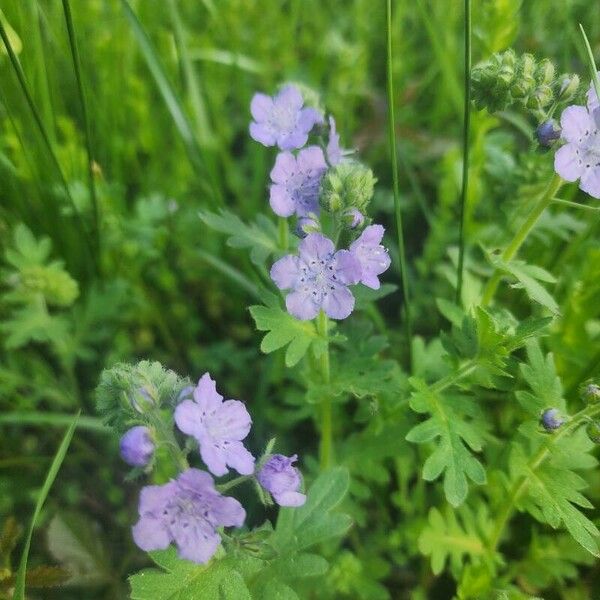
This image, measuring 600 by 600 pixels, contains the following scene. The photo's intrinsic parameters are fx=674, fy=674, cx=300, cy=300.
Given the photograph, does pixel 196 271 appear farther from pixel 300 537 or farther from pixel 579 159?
pixel 579 159

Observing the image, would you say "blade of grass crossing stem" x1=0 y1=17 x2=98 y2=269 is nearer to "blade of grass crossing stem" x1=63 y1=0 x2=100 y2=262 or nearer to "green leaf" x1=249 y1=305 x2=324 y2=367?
"blade of grass crossing stem" x1=63 y1=0 x2=100 y2=262

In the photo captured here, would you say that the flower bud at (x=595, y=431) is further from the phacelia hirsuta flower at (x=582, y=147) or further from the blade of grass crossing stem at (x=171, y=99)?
the blade of grass crossing stem at (x=171, y=99)

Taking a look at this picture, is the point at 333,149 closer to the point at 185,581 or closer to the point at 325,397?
the point at 325,397

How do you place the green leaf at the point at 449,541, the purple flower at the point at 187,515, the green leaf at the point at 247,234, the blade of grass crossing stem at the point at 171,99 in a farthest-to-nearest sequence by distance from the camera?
the blade of grass crossing stem at the point at 171,99 → the green leaf at the point at 449,541 → the green leaf at the point at 247,234 → the purple flower at the point at 187,515

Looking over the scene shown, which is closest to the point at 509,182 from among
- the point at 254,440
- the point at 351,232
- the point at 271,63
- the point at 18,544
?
the point at 351,232

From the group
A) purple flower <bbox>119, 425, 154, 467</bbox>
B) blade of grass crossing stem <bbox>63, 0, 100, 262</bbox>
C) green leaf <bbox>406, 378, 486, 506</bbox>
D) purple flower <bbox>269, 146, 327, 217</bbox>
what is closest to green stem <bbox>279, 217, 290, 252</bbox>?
purple flower <bbox>269, 146, 327, 217</bbox>

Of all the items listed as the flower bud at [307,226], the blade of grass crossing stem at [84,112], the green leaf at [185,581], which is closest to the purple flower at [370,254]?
the flower bud at [307,226]

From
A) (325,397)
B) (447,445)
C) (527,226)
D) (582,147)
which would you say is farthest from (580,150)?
(325,397)
